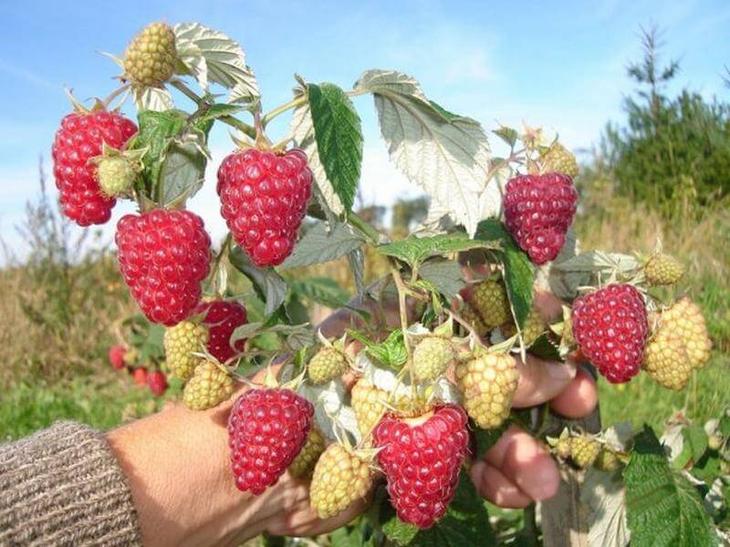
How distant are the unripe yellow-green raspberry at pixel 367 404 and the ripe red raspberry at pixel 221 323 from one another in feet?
0.82

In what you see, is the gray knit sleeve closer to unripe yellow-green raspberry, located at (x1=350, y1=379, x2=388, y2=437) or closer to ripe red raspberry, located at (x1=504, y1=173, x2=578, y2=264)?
unripe yellow-green raspberry, located at (x1=350, y1=379, x2=388, y2=437)

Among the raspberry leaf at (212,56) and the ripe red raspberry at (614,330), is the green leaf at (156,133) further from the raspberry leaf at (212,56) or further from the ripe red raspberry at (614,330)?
the ripe red raspberry at (614,330)

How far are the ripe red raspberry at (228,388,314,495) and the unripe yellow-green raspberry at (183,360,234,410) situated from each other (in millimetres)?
49

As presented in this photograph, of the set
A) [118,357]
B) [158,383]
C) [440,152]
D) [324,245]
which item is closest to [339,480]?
[324,245]

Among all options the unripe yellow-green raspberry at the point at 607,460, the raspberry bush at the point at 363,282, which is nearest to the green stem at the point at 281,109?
the raspberry bush at the point at 363,282

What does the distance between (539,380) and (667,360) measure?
0.68 ft

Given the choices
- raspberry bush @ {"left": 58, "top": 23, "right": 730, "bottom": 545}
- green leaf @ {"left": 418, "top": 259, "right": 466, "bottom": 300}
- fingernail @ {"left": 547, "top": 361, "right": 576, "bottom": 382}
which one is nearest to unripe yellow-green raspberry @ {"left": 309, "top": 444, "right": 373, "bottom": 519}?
raspberry bush @ {"left": 58, "top": 23, "right": 730, "bottom": 545}

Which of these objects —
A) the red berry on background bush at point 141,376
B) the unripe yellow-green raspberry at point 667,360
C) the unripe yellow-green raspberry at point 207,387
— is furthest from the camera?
the red berry on background bush at point 141,376

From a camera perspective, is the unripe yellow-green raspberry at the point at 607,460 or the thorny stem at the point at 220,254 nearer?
the thorny stem at the point at 220,254

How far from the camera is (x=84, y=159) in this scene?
936 millimetres

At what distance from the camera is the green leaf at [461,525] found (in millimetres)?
1344

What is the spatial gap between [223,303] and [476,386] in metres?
0.42

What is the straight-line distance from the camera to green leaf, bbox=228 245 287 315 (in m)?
1.07

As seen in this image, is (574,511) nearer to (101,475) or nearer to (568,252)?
(568,252)
